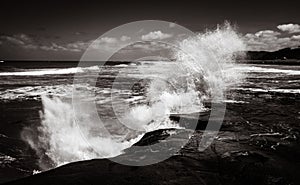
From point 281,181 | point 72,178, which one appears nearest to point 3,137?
point 72,178

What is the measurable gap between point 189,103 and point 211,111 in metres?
1.96

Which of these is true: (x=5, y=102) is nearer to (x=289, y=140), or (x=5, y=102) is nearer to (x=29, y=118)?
(x=29, y=118)

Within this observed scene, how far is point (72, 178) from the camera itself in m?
4.06

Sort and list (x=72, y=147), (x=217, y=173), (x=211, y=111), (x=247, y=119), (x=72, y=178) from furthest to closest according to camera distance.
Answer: (x=211, y=111), (x=247, y=119), (x=72, y=147), (x=217, y=173), (x=72, y=178)

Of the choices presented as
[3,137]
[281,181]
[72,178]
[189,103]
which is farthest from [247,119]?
[3,137]

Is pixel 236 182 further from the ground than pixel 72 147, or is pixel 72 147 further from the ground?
pixel 236 182

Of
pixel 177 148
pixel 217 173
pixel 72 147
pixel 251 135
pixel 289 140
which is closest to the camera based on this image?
pixel 217 173

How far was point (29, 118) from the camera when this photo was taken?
11.0m

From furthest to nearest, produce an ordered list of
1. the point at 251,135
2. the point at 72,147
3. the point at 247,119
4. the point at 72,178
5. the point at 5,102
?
the point at 5,102
the point at 247,119
the point at 72,147
the point at 251,135
the point at 72,178

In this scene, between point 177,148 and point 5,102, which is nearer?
point 177,148

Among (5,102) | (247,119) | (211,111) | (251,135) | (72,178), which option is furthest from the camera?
(5,102)

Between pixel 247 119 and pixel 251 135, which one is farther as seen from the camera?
pixel 247 119

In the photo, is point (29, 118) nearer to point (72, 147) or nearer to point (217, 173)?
point (72, 147)

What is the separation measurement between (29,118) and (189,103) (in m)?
7.09
